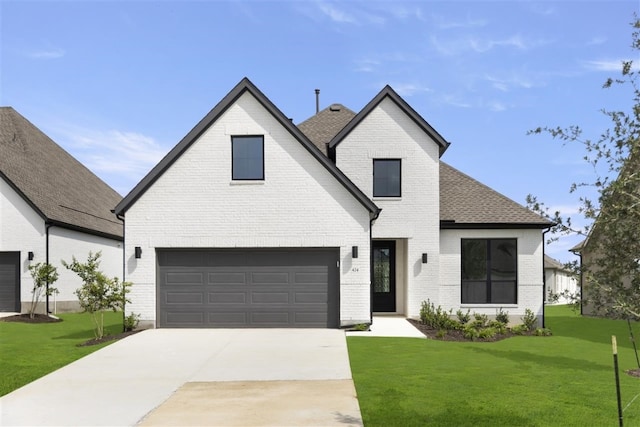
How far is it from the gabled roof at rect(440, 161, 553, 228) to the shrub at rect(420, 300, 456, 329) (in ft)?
9.65

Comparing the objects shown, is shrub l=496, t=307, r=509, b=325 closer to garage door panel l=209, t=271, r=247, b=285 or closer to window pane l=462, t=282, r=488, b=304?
window pane l=462, t=282, r=488, b=304

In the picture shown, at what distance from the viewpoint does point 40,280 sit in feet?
68.4

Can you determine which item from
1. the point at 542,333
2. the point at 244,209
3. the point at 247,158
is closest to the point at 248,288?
Result: the point at 244,209

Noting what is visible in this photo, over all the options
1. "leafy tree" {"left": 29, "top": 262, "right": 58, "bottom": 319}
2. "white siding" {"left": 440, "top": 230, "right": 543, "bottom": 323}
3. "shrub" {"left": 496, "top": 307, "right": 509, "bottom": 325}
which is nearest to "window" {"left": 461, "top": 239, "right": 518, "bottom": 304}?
"white siding" {"left": 440, "top": 230, "right": 543, "bottom": 323}

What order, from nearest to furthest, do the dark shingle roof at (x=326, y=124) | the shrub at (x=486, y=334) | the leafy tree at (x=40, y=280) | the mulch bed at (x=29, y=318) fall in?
1. the shrub at (x=486, y=334)
2. the mulch bed at (x=29, y=318)
3. the leafy tree at (x=40, y=280)
4. the dark shingle roof at (x=326, y=124)

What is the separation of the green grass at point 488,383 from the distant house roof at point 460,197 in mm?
5304

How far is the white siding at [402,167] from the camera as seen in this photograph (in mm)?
18781

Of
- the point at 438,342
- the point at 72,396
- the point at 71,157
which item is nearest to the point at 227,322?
the point at 438,342

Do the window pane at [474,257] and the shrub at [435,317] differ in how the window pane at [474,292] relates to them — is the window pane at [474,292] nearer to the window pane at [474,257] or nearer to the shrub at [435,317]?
the window pane at [474,257]

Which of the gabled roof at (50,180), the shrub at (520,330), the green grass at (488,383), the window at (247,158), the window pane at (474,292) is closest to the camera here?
the green grass at (488,383)

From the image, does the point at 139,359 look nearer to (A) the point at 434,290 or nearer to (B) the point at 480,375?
(B) the point at 480,375

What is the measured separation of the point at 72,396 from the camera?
28.0 ft

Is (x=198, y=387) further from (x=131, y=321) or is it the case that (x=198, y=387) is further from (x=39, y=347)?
(x=131, y=321)

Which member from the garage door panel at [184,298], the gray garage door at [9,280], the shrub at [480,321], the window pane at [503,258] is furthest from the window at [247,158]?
the gray garage door at [9,280]
